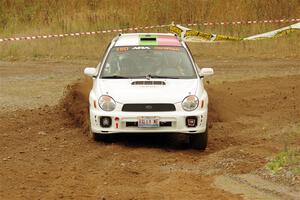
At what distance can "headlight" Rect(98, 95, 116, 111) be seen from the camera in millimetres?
11406

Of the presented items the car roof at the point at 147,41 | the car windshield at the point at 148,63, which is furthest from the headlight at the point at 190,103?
the car roof at the point at 147,41

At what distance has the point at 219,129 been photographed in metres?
13.3

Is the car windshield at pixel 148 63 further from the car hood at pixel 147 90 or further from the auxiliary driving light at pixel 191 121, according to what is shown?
the auxiliary driving light at pixel 191 121

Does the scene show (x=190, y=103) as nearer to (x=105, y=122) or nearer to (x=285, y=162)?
(x=105, y=122)

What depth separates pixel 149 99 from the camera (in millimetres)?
11328

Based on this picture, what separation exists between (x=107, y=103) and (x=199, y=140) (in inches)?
58.0

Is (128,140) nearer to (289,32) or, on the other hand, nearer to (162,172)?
(162,172)

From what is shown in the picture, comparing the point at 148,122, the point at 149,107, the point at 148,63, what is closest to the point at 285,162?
the point at 148,122

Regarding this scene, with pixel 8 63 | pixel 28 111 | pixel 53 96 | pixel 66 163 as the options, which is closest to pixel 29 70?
pixel 8 63

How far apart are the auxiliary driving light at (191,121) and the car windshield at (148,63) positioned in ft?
3.72

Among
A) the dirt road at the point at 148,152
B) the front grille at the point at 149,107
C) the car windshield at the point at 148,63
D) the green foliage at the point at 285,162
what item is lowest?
the dirt road at the point at 148,152

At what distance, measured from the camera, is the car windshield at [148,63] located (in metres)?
12.4

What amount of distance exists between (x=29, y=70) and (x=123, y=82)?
12222 millimetres

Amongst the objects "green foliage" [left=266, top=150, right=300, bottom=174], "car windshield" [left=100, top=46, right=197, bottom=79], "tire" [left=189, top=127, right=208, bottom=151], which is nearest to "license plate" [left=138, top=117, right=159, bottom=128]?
"tire" [left=189, top=127, right=208, bottom=151]
